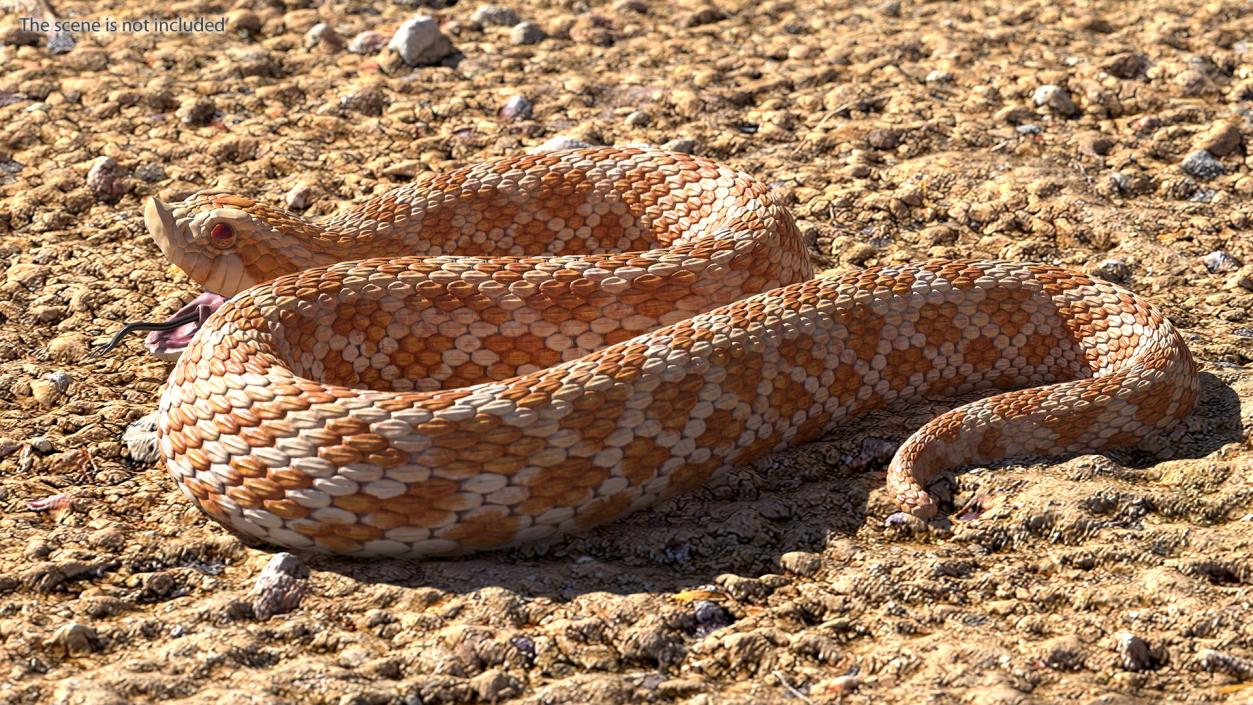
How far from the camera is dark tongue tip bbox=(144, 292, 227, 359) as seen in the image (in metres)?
6.31

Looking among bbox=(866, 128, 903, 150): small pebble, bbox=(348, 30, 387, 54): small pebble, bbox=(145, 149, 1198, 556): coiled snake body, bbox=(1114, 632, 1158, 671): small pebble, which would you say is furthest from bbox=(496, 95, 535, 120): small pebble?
bbox=(1114, 632, 1158, 671): small pebble

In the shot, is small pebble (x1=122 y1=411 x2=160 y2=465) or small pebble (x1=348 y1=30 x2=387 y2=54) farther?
small pebble (x1=348 y1=30 x2=387 y2=54)

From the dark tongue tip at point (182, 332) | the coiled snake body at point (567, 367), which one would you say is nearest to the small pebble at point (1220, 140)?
the coiled snake body at point (567, 367)

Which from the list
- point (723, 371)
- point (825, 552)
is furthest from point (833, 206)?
point (825, 552)

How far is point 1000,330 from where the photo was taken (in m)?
5.88

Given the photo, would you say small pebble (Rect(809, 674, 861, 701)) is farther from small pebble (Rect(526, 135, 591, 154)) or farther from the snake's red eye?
small pebble (Rect(526, 135, 591, 154))

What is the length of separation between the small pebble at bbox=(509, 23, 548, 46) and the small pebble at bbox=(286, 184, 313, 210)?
2573 mm

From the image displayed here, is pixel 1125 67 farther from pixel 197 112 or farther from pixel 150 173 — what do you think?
pixel 150 173

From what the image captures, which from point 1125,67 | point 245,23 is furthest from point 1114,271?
point 245,23

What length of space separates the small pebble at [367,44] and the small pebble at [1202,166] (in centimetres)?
542

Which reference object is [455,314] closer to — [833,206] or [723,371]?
[723,371]

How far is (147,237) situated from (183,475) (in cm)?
289

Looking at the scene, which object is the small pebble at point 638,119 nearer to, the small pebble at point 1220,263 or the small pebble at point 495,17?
the small pebble at point 495,17

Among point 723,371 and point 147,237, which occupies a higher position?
point 723,371
